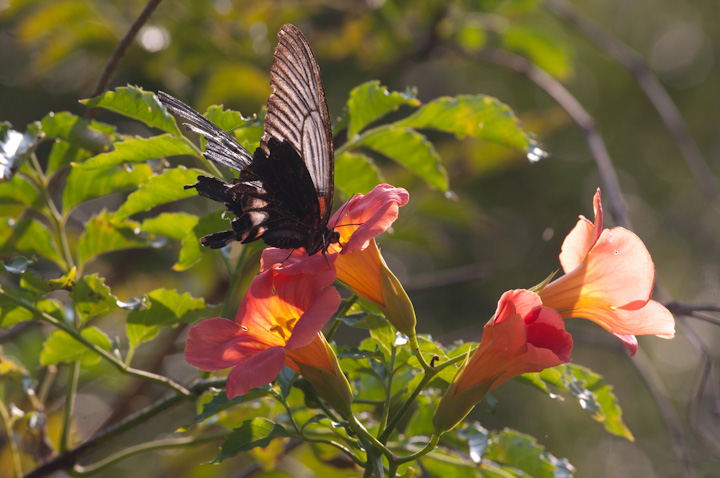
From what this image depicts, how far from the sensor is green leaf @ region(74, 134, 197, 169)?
1544 millimetres

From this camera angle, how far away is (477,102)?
5.85 ft

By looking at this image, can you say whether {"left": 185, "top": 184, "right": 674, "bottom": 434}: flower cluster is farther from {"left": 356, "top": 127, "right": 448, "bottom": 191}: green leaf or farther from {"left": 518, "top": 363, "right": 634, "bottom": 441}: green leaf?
{"left": 356, "top": 127, "right": 448, "bottom": 191}: green leaf

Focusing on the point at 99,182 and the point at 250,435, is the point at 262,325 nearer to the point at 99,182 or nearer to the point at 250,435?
the point at 250,435

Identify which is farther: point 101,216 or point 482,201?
point 482,201

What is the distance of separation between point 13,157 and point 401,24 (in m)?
2.36

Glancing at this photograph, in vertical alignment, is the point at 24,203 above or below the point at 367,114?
below

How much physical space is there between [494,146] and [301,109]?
2.17m

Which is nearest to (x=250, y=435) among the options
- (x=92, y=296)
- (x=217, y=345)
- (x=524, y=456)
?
(x=217, y=345)

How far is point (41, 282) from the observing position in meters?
1.50

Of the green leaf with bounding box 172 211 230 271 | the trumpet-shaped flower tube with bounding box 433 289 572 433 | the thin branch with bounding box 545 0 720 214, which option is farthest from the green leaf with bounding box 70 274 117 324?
the thin branch with bounding box 545 0 720 214

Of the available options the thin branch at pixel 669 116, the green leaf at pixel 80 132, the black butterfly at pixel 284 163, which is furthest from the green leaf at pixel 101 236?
the thin branch at pixel 669 116

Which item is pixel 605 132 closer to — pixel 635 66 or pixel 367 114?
pixel 635 66

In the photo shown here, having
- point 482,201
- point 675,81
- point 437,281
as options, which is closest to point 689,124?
point 675,81

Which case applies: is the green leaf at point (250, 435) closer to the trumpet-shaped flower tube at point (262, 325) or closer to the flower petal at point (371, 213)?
the trumpet-shaped flower tube at point (262, 325)
